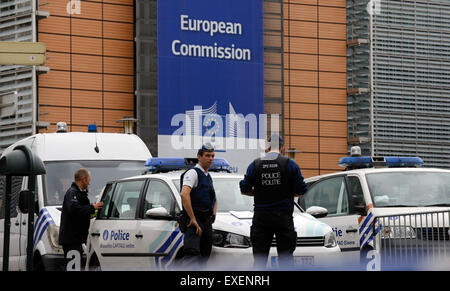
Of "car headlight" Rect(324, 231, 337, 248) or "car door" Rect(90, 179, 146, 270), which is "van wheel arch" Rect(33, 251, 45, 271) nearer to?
"car door" Rect(90, 179, 146, 270)

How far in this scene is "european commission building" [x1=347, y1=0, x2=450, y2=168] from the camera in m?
52.1

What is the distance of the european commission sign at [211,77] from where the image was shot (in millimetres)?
44375

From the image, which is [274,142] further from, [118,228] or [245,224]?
[118,228]

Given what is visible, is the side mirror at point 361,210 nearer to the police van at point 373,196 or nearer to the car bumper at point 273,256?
the police van at point 373,196

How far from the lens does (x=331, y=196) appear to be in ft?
43.3

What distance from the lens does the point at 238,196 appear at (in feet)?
35.0

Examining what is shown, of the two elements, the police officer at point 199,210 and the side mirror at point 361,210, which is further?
the side mirror at point 361,210

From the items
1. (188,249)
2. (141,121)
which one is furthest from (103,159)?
(141,121)

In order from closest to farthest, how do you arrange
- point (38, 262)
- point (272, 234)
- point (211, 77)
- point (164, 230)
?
1. point (272, 234)
2. point (164, 230)
3. point (38, 262)
4. point (211, 77)

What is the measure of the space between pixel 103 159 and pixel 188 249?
4.72 meters

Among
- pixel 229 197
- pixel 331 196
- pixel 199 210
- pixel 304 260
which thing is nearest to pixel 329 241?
pixel 304 260

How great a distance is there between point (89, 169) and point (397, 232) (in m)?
6.07

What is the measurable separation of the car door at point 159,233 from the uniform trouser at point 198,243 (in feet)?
1.51

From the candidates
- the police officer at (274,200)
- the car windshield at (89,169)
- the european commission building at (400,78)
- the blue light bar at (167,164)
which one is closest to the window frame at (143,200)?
the blue light bar at (167,164)
